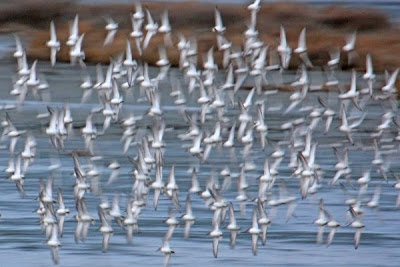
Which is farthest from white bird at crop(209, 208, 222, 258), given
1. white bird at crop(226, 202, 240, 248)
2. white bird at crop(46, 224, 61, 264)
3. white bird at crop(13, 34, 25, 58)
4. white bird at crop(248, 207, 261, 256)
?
→ white bird at crop(13, 34, 25, 58)

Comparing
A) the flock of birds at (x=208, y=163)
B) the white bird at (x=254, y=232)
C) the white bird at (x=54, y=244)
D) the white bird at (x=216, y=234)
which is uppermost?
the white bird at (x=54, y=244)

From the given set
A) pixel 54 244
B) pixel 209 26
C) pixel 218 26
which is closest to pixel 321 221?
pixel 54 244

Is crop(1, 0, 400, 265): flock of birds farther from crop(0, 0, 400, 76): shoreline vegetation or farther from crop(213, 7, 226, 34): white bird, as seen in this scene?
crop(0, 0, 400, 76): shoreline vegetation

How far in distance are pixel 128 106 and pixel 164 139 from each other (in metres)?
3.34

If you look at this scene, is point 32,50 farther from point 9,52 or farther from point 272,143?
point 272,143

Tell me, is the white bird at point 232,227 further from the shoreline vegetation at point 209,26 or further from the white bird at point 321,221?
the shoreline vegetation at point 209,26

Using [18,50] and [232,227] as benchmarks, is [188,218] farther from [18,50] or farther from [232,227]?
[18,50]

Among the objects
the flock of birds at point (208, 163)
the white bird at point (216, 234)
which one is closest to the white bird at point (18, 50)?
the flock of birds at point (208, 163)

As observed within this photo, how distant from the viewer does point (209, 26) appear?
36.0m

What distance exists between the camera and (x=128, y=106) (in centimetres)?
2267

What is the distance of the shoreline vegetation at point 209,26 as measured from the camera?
2953 centimetres

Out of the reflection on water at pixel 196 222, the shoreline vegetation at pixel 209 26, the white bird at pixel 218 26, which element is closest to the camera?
the reflection on water at pixel 196 222

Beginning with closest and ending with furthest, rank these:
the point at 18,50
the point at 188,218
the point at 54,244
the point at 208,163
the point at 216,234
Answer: the point at 54,244 < the point at 216,234 < the point at 188,218 < the point at 18,50 < the point at 208,163

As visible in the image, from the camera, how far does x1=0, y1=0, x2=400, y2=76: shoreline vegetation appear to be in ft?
96.9
